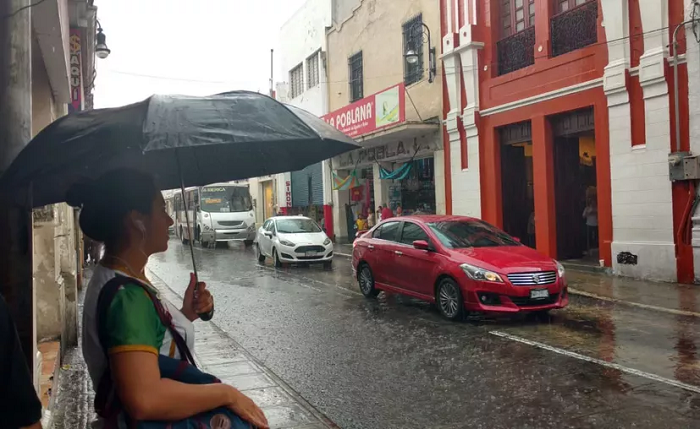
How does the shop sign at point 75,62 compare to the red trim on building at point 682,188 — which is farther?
the red trim on building at point 682,188

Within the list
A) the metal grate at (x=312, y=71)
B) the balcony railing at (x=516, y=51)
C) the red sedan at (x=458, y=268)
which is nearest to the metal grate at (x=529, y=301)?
the red sedan at (x=458, y=268)

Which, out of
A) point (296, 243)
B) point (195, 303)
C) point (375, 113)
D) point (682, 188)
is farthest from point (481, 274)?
point (375, 113)

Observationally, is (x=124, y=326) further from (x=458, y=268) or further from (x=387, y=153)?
(x=387, y=153)

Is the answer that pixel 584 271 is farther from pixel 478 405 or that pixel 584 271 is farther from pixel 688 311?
pixel 478 405

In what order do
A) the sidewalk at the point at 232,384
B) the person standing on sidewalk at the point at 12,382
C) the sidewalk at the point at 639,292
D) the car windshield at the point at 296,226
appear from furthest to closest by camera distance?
the car windshield at the point at 296,226 → the sidewalk at the point at 639,292 → the sidewalk at the point at 232,384 → the person standing on sidewalk at the point at 12,382

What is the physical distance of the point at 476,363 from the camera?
21.6 ft

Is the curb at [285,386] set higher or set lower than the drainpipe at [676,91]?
lower

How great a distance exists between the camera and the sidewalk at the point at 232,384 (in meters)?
5.02

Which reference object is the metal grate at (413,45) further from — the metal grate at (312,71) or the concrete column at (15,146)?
the concrete column at (15,146)

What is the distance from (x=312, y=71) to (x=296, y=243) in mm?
14877

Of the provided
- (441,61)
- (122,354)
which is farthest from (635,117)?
(122,354)

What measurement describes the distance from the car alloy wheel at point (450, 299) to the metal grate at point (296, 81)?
23478 mm

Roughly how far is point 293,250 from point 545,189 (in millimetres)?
6918

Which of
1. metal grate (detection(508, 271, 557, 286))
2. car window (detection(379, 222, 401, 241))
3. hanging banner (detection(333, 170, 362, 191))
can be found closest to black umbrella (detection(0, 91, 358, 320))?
metal grate (detection(508, 271, 557, 286))
